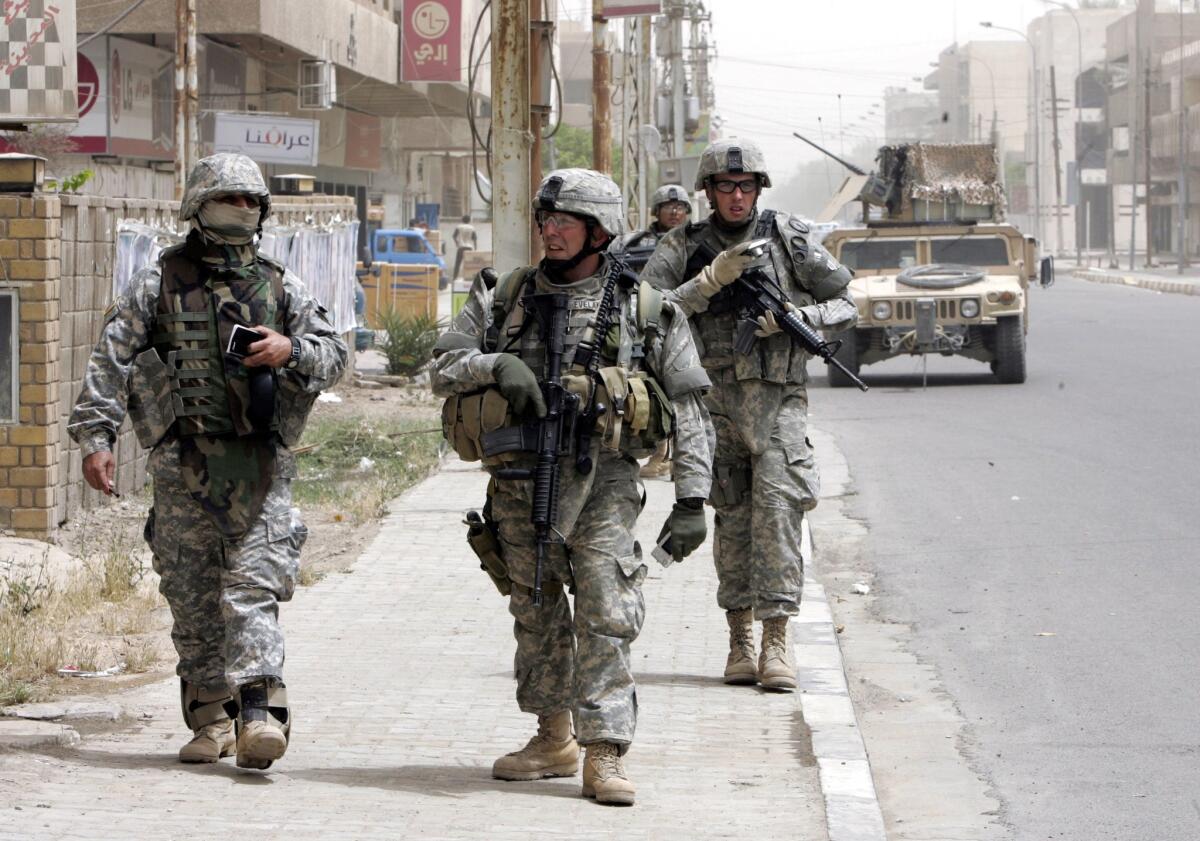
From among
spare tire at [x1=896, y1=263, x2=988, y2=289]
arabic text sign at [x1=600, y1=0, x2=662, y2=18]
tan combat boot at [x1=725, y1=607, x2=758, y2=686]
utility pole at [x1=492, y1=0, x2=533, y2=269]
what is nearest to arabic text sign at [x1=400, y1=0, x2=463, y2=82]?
spare tire at [x1=896, y1=263, x2=988, y2=289]

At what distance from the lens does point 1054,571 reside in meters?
9.16

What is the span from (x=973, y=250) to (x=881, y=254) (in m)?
0.96

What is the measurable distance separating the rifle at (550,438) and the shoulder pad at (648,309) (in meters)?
0.21

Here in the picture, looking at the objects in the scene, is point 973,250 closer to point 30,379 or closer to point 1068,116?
point 30,379

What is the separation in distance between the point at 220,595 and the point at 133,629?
7.40ft

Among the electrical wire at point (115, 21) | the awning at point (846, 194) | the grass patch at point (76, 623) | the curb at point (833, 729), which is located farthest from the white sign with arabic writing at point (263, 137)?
the curb at point (833, 729)

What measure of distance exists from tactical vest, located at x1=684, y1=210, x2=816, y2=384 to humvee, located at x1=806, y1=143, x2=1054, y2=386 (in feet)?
35.7

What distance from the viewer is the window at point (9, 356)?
9.40 meters

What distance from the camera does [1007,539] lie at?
10188 millimetres

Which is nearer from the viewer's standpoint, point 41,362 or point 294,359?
point 294,359

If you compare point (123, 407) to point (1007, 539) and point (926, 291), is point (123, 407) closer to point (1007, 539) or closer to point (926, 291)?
point (1007, 539)

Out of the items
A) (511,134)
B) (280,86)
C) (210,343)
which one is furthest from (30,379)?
(280,86)

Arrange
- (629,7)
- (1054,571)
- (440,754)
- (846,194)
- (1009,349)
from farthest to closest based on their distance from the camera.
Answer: (846,194)
(1009,349)
(629,7)
(1054,571)
(440,754)

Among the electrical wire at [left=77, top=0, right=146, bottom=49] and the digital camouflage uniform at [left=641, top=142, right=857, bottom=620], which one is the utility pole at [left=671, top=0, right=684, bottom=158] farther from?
the digital camouflage uniform at [left=641, top=142, right=857, bottom=620]
